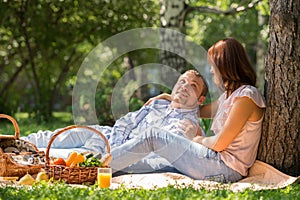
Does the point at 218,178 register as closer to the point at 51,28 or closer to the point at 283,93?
the point at 283,93

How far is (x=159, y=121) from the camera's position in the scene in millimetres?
5387

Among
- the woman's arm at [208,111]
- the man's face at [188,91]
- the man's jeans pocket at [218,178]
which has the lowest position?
the man's jeans pocket at [218,178]

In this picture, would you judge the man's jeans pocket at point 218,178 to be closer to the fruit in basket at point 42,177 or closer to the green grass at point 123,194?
the green grass at point 123,194

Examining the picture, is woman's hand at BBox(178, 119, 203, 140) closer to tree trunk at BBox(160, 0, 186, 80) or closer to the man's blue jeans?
the man's blue jeans

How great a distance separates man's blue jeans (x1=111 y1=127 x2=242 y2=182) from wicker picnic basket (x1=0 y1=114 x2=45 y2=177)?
644 millimetres

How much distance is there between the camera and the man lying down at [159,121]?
5109 mm

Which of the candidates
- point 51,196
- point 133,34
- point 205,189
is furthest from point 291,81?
point 133,34

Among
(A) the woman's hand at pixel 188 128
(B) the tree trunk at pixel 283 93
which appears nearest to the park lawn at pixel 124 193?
(B) the tree trunk at pixel 283 93

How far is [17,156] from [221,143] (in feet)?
5.37

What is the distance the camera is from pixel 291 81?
15.6 ft

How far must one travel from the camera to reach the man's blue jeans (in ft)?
15.4

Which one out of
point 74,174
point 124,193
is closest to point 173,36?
point 74,174

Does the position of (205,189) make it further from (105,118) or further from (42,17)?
(42,17)

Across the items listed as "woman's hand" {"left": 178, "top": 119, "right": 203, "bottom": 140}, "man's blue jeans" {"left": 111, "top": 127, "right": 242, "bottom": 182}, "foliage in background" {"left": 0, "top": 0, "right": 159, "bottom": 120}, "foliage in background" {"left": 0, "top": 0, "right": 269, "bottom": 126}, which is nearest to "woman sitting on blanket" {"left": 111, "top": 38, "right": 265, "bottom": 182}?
"man's blue jeans" {"left": 111, "top": 127, "right": 242, "bottom": 182}
